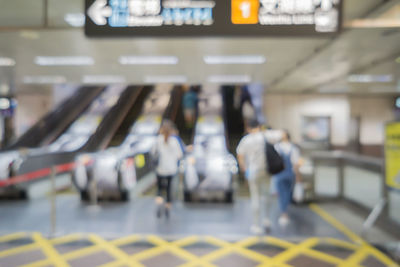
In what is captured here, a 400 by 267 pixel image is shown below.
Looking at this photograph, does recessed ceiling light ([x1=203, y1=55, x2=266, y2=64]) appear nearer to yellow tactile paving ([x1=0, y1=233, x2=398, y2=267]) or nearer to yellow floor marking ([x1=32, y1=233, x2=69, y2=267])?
yellow tactile paving ([x1=0, y1=233, x2=398, y2=267])

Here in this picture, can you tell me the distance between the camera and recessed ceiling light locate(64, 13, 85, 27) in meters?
5.22

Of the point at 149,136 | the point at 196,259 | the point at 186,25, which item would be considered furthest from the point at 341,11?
the point at 149,136

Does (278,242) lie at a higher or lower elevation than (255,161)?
lower

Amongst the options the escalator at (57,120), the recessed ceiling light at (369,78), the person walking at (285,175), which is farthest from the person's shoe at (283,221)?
the escalator at (57,120)

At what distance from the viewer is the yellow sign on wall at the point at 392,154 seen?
354cm

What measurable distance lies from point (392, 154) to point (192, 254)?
2.96 meters

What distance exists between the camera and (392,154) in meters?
3.68

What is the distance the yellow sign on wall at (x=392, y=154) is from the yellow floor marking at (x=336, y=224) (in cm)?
90

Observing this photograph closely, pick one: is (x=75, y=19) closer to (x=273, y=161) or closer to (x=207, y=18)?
(x=207, y=18)

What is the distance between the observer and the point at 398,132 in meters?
3.56

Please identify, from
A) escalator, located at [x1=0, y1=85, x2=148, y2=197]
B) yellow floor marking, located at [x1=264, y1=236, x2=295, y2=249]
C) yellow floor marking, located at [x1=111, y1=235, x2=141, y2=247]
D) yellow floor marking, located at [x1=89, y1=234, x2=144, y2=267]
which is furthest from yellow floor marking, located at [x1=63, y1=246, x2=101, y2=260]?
escalator, located at [x1=0, y1=85, x2=148, y2=197]

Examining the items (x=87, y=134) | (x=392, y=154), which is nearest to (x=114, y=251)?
(x=392, y=154)

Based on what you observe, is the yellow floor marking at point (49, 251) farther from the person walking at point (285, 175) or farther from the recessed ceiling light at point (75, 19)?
the recessed ceiling light at point (75, 19)

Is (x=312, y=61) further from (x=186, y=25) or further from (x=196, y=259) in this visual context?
(x=196, y=259)
